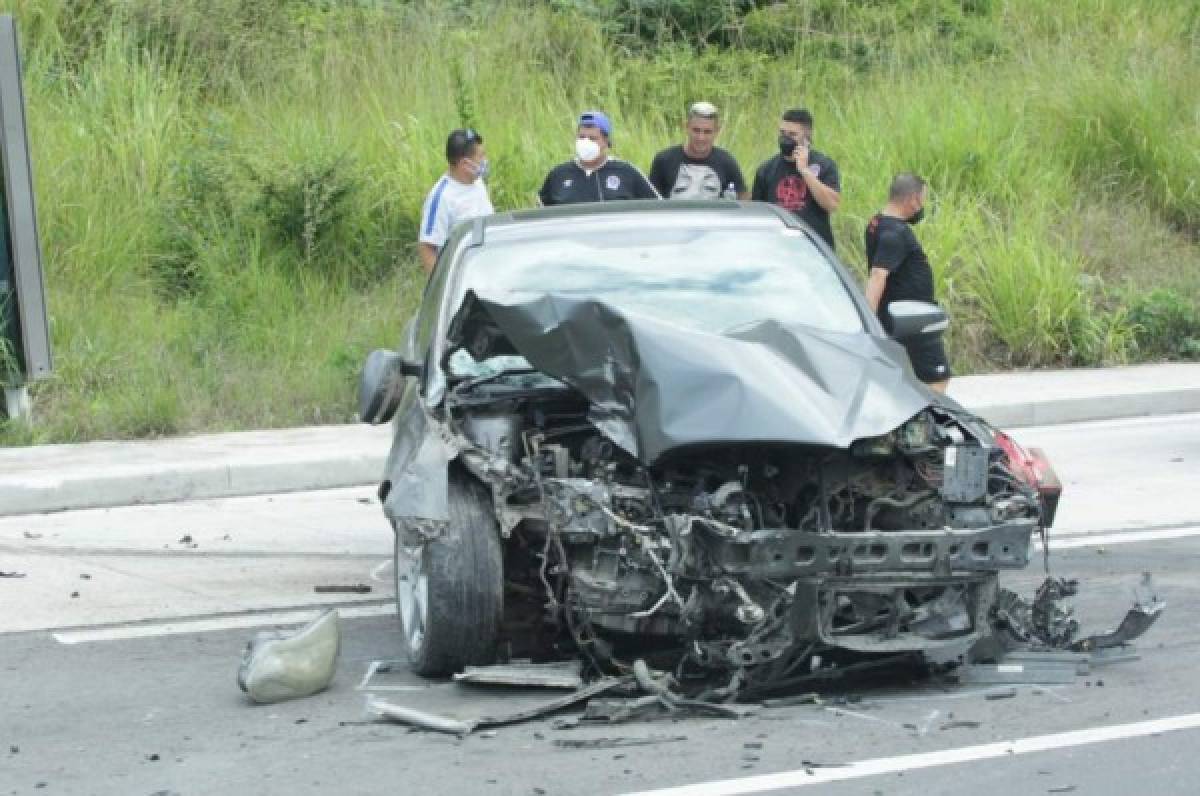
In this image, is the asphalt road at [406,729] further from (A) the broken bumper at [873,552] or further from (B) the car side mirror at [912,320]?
(B) the car side mirror at [912,320]

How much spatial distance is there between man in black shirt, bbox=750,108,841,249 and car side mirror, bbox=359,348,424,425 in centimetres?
507

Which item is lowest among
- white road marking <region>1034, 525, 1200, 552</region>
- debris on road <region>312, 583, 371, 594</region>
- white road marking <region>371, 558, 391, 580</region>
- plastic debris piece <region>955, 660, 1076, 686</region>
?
white road marking <region>1034, 525, 1200, 552</region>

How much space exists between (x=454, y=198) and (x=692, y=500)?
6.04 meters

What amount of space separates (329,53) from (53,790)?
1292 centimetres

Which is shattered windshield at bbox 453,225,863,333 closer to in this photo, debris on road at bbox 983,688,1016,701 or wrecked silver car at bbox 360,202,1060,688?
wrecked silver car at bbox 360,202,1060,688

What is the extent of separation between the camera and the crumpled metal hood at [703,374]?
6.66m

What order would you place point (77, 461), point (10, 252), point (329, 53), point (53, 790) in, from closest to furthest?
point (53, 790)
point (77, 461)
point (10, 252)
point (329, 53)

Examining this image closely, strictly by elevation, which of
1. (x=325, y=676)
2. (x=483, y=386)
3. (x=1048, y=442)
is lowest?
(x=1048, y=442)

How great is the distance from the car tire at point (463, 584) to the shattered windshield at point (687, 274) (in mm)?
1025

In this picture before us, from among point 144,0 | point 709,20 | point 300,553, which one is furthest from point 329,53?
point 300,553

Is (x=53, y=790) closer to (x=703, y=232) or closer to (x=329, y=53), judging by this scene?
(x=703, y=232)

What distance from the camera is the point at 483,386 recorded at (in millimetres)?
7676

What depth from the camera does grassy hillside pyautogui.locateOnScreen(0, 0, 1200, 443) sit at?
47.2 ft

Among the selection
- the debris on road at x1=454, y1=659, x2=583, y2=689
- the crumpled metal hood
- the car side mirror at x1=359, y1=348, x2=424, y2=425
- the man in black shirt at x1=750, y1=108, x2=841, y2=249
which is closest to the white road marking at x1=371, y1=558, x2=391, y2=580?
the car side mirror at x1=359, y1=348, x2=424, y2=425
